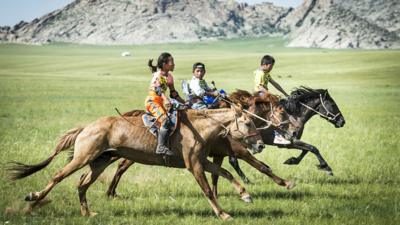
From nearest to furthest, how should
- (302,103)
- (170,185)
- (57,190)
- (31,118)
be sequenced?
(57,190) < (170,185) < (302,103) < (31,118)

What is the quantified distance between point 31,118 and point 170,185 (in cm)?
1622

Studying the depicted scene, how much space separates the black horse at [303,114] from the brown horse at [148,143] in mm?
2918

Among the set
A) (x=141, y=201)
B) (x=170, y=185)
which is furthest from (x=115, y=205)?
(x=170, y=185)

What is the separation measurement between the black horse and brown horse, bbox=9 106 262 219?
2.92 metres

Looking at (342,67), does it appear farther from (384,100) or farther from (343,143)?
(343,143)

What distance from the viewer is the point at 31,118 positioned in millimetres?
25484

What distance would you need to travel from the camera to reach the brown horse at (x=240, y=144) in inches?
392

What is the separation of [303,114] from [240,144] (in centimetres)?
334

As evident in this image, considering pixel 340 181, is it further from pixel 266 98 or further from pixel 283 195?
pixel 266 98

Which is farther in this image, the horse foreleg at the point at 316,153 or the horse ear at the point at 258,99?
the horse foreleg at the point at 316,153

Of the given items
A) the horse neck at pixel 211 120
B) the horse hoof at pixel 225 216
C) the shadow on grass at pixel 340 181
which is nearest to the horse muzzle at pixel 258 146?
the horse neck at pixel 211 120

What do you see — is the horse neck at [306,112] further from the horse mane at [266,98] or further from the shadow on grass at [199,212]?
the shadow on grass at [199,212]

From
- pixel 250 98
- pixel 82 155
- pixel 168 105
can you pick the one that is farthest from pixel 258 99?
pixel 82 155

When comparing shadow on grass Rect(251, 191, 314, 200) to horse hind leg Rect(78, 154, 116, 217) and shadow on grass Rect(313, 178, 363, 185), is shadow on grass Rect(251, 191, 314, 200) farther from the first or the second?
horse hind leg Rect(78, 154, 116, 217)
